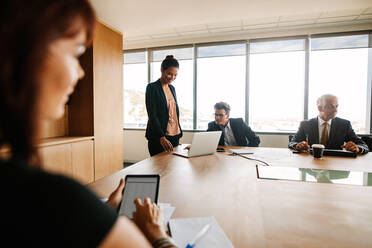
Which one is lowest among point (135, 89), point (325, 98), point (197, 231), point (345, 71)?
point (197, 231)

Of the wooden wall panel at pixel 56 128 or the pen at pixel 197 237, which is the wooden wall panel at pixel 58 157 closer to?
the wooden wall panel at pixel 56 128

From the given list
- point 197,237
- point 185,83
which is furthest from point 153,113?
point 185,83

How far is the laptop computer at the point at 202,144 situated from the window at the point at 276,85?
2924 millimetres

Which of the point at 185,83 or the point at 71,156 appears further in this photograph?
the point at 185,83

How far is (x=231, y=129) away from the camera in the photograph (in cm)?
312

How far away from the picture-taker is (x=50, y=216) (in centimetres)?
29

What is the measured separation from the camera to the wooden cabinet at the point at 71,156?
104 inches

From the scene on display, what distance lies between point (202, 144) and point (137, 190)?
4.00 feet

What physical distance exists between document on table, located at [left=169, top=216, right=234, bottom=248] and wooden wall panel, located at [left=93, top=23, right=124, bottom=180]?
297 cm

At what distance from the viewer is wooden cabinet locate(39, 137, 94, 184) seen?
263 cm

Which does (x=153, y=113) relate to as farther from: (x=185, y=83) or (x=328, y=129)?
(x=185, y=83)

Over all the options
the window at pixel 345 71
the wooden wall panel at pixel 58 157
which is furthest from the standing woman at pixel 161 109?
the window at pixel 345 71

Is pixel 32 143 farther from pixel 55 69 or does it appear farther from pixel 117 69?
pixel 117 69

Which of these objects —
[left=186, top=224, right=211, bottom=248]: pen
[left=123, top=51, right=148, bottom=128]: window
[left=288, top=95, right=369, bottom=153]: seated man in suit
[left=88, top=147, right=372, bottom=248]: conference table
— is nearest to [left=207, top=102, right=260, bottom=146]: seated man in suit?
[left=288, top=95, right=369, bottom=153]: seated man in suit
